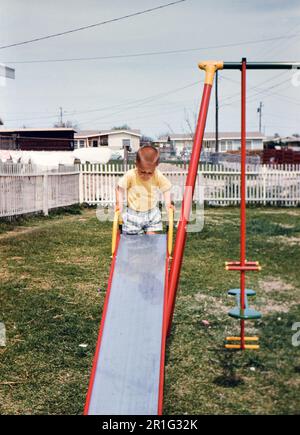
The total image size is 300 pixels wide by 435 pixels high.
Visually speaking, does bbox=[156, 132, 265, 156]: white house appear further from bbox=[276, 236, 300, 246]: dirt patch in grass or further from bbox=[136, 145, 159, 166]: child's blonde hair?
bbox=[136, 145, 159, 166]: child's blonde hair

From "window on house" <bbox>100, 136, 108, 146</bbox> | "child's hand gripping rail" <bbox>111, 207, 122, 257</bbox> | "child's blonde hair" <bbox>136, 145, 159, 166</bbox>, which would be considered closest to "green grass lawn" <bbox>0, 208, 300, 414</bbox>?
"child's hand gripping rail" <bbox>111, 207, 122, 257</bbox>

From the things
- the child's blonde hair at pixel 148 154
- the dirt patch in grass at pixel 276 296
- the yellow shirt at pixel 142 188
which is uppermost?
the child's blonde hair at pixel 148 154

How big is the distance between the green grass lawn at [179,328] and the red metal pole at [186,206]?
0.70 meters

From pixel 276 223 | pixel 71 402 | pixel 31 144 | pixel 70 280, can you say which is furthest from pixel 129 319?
pixel 31 144

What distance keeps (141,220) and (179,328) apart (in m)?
1.25

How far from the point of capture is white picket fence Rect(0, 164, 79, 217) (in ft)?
44.3

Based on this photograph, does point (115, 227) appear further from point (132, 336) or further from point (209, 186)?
point (209, 186)

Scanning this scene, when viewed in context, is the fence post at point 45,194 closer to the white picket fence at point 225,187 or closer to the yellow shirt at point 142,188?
the white picket fence at point 225,187

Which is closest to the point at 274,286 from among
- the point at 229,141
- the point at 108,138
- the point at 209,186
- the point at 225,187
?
the point at 225,187

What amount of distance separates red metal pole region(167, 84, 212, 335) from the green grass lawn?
2.30ft

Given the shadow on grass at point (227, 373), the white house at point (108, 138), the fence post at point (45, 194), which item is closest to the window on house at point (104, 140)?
the white house at point (108, 138)

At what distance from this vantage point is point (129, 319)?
462cm

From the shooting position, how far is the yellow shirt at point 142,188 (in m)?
5.72

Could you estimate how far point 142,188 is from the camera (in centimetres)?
576
